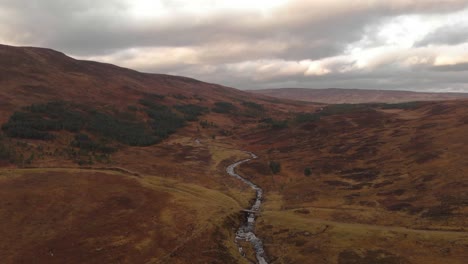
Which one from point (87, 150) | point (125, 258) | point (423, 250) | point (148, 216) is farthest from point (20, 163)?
point (423, 250)

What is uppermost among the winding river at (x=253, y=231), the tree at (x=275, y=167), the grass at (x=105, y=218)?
the grass at (x=105, y=218)

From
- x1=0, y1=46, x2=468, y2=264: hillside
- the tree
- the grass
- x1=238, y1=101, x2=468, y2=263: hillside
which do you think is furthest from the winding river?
the tree

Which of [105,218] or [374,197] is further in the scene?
[374,197]

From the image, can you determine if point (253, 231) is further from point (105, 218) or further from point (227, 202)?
point (105, 218)

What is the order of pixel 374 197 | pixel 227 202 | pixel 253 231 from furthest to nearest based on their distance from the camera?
pixel 227 202
pixel 374 197
pixel 253 231

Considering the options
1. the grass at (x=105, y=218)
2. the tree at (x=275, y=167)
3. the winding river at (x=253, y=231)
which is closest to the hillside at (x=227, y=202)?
the grass at (x=105, y=218)

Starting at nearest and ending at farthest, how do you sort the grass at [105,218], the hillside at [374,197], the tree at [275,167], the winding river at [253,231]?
the grass at [105,218] → the hillside at [374,197] → the winding river at [253,231] → the tree at [275,167]

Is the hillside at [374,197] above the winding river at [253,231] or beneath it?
above

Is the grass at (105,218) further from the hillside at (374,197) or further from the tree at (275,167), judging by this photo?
the tree at (275,167)

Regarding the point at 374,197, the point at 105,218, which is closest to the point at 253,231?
the point at 105,218

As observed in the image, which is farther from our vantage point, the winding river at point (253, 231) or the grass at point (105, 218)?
the winding river at point (253, 231)

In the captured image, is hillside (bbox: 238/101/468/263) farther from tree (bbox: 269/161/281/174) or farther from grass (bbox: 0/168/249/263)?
grass (bbox: 0/168/249/263)
